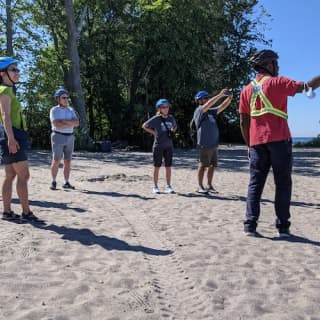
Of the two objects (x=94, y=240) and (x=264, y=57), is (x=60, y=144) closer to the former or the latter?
(x=94, y=240)

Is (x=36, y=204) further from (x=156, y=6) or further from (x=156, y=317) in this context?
(x=156, y=6)

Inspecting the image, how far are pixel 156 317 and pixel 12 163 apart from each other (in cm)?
343

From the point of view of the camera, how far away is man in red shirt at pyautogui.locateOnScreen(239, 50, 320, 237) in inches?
220

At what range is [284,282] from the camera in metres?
4.27

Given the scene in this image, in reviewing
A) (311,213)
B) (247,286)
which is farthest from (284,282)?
(311,213)

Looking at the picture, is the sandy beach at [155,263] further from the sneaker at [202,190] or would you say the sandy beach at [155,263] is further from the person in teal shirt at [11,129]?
the sneaker at [202,190]

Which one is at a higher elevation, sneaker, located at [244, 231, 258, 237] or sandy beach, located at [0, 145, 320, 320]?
sneaker, located at [244, 231, 258, 237]

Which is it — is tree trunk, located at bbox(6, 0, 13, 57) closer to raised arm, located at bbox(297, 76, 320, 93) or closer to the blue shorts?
the blue shorts

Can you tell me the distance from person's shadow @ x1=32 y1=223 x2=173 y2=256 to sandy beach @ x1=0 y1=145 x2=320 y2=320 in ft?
0.04

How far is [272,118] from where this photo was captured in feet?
18.5

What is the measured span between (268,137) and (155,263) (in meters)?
2.09

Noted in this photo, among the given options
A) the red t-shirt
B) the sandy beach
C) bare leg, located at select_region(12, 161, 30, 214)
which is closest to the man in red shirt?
the red t-shirt

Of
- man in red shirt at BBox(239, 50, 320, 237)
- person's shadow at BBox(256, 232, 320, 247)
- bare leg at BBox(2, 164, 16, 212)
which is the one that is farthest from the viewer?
bare leg at BBox(2, 164, 16, 212)

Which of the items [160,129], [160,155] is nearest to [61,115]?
[160,129]
